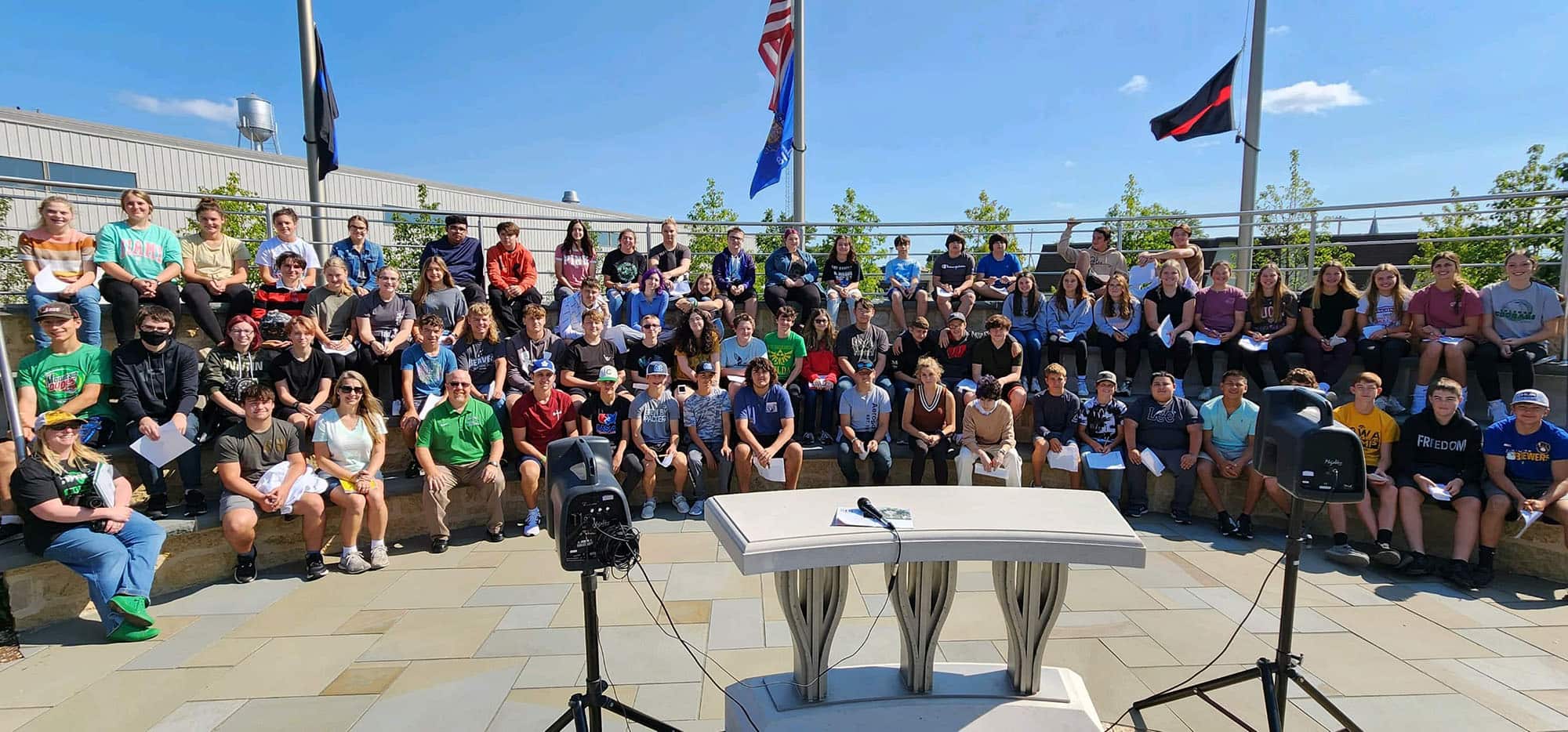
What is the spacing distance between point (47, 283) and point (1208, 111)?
11.5 metres

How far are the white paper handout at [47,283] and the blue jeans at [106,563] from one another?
8.03 ft

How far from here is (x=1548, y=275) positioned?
1333cm

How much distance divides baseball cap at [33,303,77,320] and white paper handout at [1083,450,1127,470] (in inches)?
294

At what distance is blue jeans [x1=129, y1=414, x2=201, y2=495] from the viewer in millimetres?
4688

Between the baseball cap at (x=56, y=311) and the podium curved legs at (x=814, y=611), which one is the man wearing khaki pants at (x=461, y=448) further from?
the podium curved legs at (x=814, y=611)

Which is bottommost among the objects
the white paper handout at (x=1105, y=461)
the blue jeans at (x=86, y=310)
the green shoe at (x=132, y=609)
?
the green shoe at (x=132, y=609)

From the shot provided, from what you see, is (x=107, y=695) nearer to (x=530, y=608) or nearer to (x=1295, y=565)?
(x=530, y=608)

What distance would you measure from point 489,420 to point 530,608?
196 centimetres

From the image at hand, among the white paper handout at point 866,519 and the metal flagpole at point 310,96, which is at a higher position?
the metal flagpole at point 310,96

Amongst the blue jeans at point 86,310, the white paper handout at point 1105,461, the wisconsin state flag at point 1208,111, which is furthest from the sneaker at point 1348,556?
the blue jeans at point 86,310

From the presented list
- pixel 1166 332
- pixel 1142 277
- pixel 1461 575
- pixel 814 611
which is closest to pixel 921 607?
pixel 814 611

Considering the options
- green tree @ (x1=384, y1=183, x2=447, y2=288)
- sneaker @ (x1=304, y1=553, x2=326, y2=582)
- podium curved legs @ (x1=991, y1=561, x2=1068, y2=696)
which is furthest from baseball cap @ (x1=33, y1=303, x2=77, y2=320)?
green tree @ (x1=384, y1=183, x2=447, y2=288)

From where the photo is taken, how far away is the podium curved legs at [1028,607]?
2646 mm

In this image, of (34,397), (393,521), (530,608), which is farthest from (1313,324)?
(34,397)
